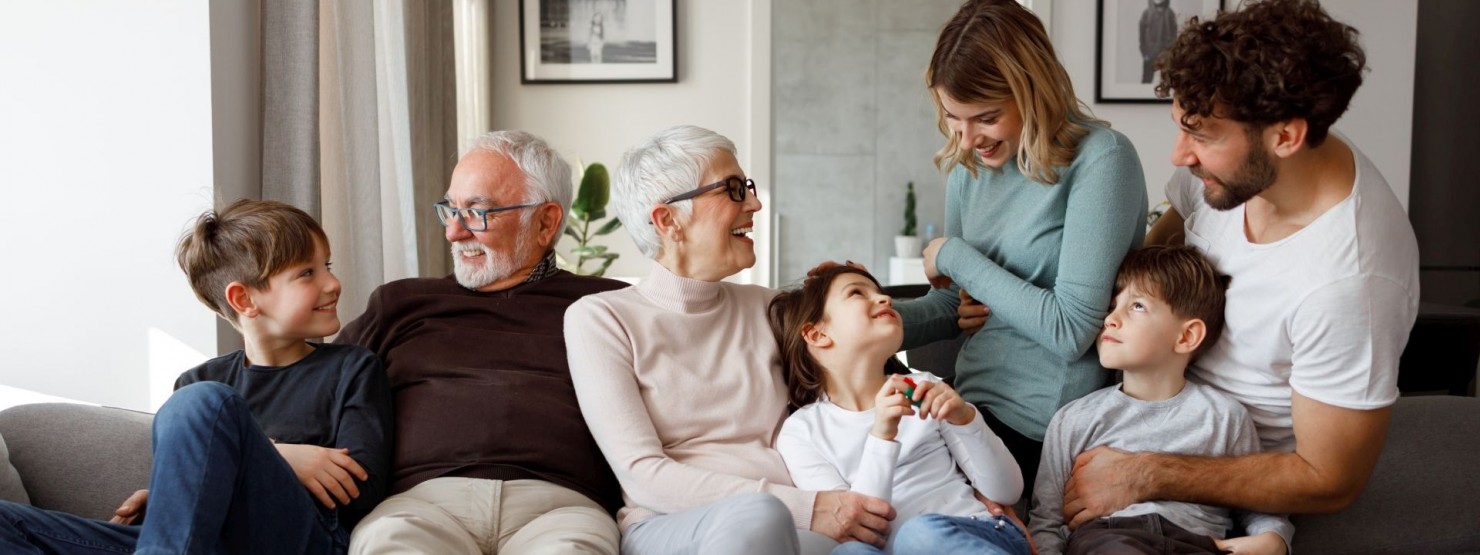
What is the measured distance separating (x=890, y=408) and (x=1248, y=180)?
0.66 meters

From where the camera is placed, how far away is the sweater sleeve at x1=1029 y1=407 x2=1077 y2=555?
1957 millimetres

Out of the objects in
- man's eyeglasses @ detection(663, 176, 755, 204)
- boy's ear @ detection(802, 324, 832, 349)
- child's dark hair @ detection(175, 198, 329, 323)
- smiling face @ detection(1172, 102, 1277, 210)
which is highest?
smiling face @ detection(1172, 102, 1277, 210)

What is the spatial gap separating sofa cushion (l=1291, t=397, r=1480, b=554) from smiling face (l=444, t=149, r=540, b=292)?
4.86ft

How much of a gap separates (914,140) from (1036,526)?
6.00 metres

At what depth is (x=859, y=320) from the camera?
1.96m

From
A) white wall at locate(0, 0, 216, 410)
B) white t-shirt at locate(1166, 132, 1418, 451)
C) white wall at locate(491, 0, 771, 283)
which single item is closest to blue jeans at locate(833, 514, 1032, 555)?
white t-shirt at locate(1166, 132, 1418, 451)

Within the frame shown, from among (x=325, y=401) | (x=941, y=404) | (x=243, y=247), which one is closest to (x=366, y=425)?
(x=325, y=401)

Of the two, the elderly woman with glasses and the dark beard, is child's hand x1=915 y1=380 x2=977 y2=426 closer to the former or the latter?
the elderly woman with glasses

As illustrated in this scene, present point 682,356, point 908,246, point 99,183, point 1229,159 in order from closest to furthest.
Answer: point 1229,159 → point 682,356 → point 99,183 → point 908,246

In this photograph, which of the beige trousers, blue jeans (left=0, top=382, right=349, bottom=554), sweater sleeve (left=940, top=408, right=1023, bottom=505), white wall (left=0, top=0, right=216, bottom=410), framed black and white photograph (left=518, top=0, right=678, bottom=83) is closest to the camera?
blue jeans (left=0, top=382, right=349, bottom=554)

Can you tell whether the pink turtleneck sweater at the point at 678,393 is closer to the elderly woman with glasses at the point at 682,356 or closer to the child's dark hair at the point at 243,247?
the elderly woman with glasses at the point at 682,356

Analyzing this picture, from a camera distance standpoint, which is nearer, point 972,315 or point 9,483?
point 9,483

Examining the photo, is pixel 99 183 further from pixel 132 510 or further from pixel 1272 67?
pixel 1272 67

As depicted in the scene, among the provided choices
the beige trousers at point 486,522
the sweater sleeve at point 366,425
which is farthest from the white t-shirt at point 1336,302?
the sweater sleeve at point 366,425
